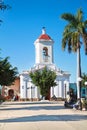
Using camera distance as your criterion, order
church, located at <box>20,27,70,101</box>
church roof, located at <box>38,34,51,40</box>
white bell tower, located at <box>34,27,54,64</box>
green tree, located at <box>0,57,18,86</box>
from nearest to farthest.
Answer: green tree, located at <box>0,57,18,86</box> → church, located at <box>20,27,70,101</box> → white bell tower, located at <box>34,27,54,64</box> → church roof, located at <box>38,34,51,40</box>

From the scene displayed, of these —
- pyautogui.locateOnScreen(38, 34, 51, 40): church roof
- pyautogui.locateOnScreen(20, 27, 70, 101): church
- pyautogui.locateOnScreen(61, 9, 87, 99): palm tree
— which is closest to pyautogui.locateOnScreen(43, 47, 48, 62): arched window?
pyautogui.locateOnScreen(20, 27, 70, 101): church

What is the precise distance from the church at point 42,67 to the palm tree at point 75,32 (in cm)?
3374

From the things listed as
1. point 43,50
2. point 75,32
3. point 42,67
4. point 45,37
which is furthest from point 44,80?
point 75,32

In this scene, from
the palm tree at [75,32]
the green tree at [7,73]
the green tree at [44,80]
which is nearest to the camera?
A: the palm tree at [75,32]

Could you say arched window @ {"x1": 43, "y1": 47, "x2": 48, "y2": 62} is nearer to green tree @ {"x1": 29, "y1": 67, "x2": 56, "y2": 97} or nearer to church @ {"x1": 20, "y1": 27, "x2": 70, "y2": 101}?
church @ {"x1": 20, "y1": 27, "x2": 70, "y2": 101}

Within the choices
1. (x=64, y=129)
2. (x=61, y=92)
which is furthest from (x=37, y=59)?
(x=64, y=129)

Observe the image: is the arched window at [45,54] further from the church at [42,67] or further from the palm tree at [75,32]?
the palm tree at [75,32]

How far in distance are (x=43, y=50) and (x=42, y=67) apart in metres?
3.36

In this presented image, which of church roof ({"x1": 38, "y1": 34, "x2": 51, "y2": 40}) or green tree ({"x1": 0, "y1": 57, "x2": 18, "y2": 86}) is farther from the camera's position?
church roof ({"x1": 38, "y1": 34, "x2": 51, "y2": 40})

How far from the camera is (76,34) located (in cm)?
4291

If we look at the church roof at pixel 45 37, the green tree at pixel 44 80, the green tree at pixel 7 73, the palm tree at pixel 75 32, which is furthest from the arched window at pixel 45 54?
the palm tree at pixel 75 32

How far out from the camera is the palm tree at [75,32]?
1677 inches

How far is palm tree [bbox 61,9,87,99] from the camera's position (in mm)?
42594

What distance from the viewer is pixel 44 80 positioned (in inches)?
2672
